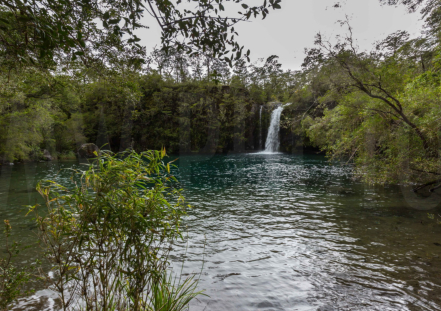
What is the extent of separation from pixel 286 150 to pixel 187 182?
92.5ft

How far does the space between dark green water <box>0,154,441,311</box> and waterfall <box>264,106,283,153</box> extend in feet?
91.8

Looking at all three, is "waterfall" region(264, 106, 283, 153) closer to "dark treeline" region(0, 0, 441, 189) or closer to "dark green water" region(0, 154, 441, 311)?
"dark treeline" region(0, 0, 441, 189)

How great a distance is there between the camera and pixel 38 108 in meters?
24.4

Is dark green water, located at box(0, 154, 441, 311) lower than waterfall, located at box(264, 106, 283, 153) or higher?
lower

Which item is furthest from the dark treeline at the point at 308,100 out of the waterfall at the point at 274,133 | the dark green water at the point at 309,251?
the dark green water at the point at 309,251

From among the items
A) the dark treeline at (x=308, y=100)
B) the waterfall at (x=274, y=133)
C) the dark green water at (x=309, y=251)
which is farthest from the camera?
the waterfall at (x=274, y=133)

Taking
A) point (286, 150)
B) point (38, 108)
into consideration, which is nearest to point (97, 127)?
point (38, 108)

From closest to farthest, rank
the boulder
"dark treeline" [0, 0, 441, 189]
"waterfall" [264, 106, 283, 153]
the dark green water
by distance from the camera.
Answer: the dark green water → "dark treeline" [0, 0, 441, 189] → the boulder → "waterfall" [264, 106, 283, 153]

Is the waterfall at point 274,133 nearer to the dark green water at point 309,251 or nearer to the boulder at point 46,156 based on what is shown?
the dark green water at point 309,251

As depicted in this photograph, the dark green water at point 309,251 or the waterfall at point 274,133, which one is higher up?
the waterfall at point 274,133

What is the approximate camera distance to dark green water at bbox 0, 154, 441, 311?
455 centimetres

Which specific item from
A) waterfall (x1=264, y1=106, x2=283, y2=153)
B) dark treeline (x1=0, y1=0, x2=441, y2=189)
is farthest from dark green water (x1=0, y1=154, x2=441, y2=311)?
waterfall (x1=264, y1=106, x2=283, y2=153)

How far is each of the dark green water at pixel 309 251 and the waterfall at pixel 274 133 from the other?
28.0 m

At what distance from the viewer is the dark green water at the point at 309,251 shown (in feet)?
14.9
